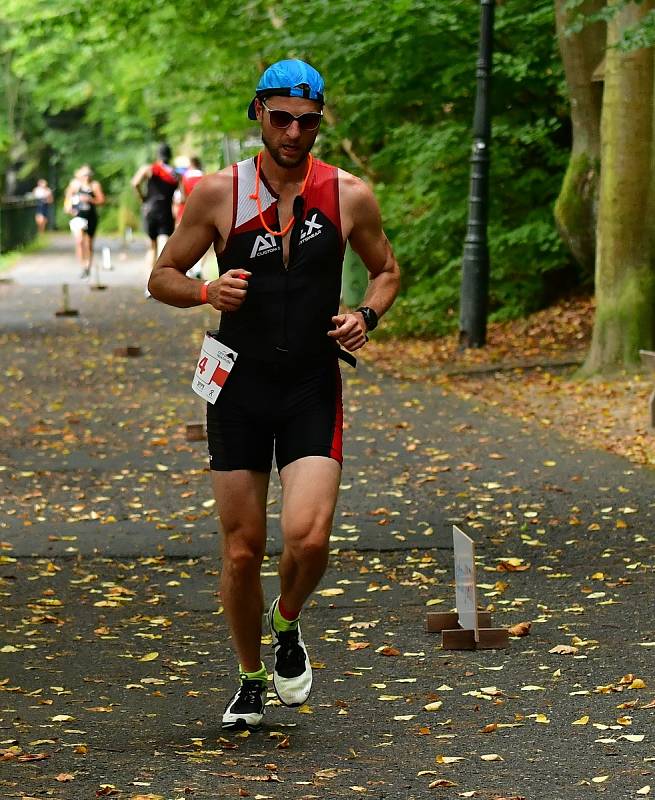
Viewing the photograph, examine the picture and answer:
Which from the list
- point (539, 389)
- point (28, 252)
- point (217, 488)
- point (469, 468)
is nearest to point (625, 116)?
point (539, 389)

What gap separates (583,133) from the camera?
17812mm

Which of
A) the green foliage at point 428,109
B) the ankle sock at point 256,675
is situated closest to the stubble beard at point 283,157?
the ankle sock at point 256,675

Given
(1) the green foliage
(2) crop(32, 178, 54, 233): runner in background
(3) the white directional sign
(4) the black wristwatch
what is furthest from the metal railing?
(4) the black wristwatch

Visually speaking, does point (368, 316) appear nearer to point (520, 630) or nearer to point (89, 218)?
point (520, 630)

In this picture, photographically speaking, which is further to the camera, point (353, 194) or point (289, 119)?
point (353, 194)

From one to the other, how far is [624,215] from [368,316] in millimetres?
10009

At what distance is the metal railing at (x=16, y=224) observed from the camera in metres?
43.0

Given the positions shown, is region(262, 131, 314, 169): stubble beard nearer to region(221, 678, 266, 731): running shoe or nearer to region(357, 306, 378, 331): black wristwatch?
region(357, 306, 378, 331): black wristwatch

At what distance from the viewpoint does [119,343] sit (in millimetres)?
21031

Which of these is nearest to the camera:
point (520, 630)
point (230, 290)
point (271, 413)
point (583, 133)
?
point (230, 290)

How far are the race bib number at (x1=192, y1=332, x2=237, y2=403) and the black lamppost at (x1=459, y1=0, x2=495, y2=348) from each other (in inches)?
514

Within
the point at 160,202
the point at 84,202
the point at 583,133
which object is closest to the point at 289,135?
the point at 583,133

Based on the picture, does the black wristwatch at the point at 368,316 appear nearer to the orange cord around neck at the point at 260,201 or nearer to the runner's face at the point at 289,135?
the orange cord around neck at the point at 260,201

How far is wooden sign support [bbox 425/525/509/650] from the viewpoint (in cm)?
677
